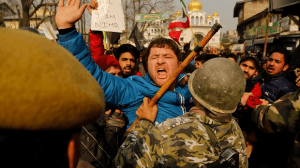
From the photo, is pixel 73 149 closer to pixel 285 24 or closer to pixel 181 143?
pixel 181 143

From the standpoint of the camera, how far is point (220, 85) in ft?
4.53

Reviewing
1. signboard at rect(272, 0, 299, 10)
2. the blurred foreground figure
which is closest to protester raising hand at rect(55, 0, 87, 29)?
the blurred foreground figure

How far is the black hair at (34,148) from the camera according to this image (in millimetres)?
531

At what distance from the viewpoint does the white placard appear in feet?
8.96

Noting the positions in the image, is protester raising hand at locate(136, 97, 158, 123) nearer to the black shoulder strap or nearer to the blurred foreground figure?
the black shoulder strap

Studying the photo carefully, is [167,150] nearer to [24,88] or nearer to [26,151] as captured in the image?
[26,151]

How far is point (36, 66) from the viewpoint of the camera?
1.53 feet

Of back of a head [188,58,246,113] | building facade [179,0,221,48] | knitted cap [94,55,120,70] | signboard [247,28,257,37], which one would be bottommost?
back of a head [188,58,246,113]

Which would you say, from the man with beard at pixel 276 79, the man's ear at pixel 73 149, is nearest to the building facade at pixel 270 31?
the man with beard at pixel 276 79

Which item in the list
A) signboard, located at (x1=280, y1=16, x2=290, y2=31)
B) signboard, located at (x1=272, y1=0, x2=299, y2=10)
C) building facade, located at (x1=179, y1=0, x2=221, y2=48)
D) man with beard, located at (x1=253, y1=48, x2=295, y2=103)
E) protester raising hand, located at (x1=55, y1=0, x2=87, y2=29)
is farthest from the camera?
building facade, located at (x1=179, y1=0, x2=221, y2=48)

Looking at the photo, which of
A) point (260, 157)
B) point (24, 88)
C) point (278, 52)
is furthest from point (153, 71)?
point (278, 52)

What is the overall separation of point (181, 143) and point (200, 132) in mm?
146

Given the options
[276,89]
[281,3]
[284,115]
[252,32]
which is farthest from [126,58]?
[252,32]

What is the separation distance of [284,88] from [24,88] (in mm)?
3863
